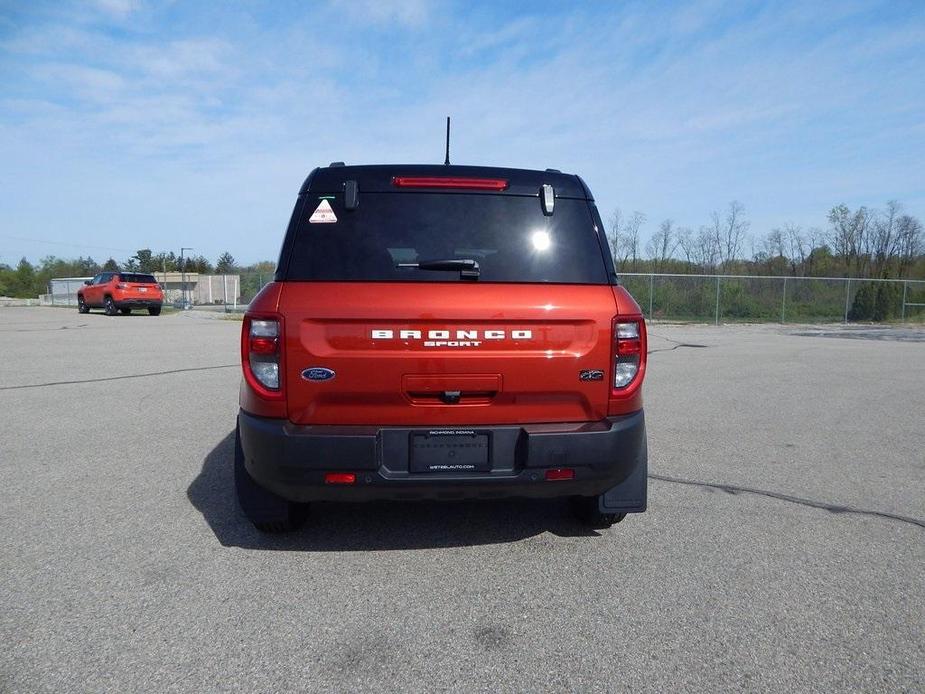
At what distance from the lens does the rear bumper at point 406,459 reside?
301 centimetres

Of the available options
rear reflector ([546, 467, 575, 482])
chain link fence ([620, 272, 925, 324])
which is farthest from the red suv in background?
rear reflector ([546, 467, 575, 482])

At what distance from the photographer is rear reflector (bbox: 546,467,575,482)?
3127mm

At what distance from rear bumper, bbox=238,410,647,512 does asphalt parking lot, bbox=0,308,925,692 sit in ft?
1.46

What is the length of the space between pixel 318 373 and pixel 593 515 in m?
1.77

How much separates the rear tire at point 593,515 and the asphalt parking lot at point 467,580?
9 cm

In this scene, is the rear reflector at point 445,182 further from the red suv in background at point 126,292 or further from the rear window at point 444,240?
the red suv in background at point 126,292

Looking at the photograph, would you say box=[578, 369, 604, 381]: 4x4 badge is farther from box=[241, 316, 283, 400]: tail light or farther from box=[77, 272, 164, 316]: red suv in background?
box=[77, 272, 164, 316]: red suv in background

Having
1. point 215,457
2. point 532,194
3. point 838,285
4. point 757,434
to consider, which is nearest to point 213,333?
point 215,457

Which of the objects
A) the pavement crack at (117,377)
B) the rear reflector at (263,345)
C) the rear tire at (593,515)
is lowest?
the pavement crack at (117,377)

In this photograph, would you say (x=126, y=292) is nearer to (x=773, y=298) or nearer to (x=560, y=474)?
(x=773, y=298)

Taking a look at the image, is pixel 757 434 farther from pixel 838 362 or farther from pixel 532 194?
pixel 838 362

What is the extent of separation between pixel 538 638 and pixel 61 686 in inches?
68.1

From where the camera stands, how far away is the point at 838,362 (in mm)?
12945

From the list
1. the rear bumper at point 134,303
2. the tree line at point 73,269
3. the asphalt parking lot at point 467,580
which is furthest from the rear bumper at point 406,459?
the tree line at point 73,269
